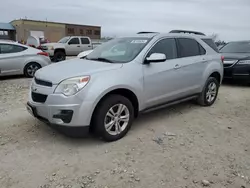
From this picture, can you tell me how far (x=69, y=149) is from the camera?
3.57 metres

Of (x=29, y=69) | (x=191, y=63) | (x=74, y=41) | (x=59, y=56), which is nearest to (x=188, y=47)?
(x=191, y=63)

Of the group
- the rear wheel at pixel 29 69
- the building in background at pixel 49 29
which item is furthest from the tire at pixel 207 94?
the building in background at pixel 49 29

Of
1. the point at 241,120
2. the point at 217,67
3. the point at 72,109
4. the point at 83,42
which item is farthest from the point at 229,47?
the point at 83,42

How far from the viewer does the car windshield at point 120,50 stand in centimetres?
423

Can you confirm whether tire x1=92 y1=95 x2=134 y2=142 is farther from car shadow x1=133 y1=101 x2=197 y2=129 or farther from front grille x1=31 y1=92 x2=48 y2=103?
front grille x1=31 y1=92 x2=48 y2=103

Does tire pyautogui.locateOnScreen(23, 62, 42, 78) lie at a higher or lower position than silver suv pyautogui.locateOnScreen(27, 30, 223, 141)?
lower

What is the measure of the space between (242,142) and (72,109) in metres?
2.66

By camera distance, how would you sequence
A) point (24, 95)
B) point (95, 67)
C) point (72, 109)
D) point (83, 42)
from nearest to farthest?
point (72, 109)
point (95, 67)
point (24, 95)
point (83, 42)

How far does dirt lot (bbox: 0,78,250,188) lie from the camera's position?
9.45ft

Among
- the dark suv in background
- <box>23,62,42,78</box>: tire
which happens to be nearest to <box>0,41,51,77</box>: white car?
<box>23,62,42,78</box>: tire

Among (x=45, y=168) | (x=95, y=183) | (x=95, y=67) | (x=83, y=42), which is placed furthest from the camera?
(x=83, y=42)

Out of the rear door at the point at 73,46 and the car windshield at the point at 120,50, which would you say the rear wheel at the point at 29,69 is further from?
the rear door at the point at 73,46

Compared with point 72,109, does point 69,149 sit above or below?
below

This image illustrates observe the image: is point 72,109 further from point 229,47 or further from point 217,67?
point 229,47
